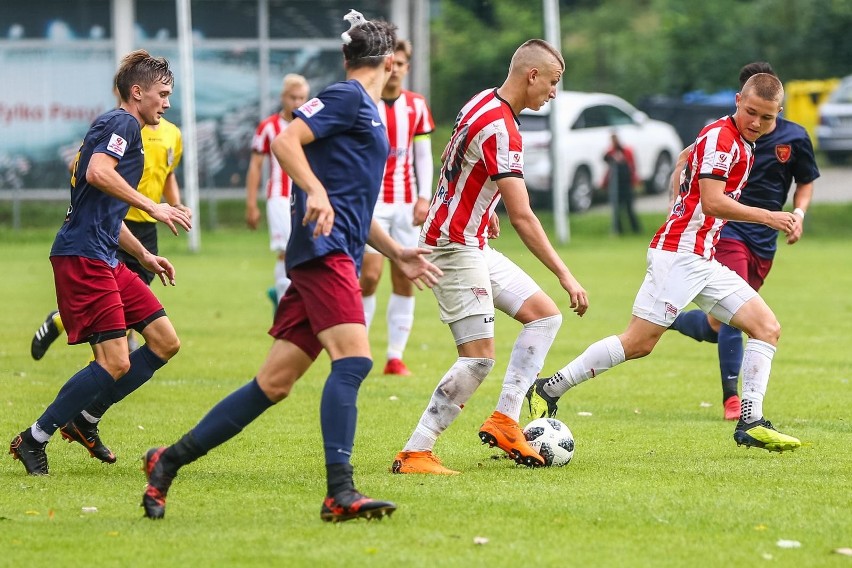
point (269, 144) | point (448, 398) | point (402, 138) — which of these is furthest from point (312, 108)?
point (269, 144)

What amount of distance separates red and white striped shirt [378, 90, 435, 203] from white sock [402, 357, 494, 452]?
174 inches

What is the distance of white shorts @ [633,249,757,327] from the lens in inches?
295

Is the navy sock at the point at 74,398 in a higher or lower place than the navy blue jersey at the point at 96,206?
lower

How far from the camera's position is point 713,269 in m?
7.54

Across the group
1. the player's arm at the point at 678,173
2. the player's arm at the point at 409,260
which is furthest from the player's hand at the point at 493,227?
the player's arm at the point at 409,260

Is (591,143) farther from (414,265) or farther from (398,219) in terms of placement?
(414,265)

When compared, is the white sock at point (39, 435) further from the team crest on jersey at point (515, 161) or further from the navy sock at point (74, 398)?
the team crest on jersey at point (515, 161)

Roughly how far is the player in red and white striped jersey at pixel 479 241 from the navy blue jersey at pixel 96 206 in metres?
1.49

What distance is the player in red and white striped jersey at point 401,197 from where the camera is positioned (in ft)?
35.4

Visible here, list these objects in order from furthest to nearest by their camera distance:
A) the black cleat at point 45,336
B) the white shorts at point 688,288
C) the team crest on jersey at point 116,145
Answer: the black cleat at point 45,336
the white shorts at point 688,288
the team crest on jersey at point 116,145

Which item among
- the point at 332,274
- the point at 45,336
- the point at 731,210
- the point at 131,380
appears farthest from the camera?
the point at 45,336

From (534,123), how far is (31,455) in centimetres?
2175

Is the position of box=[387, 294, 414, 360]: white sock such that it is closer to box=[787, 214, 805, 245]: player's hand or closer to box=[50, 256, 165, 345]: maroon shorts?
box=[787, 214, 805, 245]: player's hand

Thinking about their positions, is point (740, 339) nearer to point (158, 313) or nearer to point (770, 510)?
point (770, 510)
